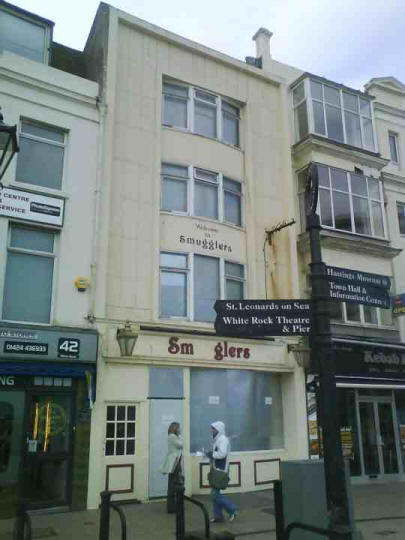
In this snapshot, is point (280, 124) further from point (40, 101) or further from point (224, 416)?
point (224, 416)

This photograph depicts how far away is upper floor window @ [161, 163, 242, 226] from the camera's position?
14086mm

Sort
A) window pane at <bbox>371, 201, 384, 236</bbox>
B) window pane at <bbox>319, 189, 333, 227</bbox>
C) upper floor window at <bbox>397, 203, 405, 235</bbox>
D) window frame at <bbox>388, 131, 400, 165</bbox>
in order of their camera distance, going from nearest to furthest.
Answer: window pane at <bbox>319, 189, 333, 227</bbox> < window pane at <bbox>371, 201, 384, 236</bbox> < upper floor window at <bbox>397, 203, 405, 235</bbox> < window frame at <bbox>388, 131, 400, 165</bbox>

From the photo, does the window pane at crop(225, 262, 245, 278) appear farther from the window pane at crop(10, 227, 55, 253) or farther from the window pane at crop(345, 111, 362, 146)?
the window pane at crop(345, 111, 362, 146)

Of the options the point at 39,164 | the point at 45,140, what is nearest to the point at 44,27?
the point at 45,140

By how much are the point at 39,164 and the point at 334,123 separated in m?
10.5

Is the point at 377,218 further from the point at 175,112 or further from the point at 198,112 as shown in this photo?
the point at 175,112

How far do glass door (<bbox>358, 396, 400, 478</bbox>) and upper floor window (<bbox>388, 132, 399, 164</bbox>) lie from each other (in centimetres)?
947

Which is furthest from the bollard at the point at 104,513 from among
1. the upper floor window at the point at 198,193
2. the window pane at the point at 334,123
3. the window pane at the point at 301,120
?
the window pane at the point at 334,123

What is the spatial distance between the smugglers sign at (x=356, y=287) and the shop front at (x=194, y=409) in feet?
20.8

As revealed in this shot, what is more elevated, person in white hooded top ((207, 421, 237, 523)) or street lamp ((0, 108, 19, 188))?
street lamp ((0, 108, 19, 188))

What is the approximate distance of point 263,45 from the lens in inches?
721

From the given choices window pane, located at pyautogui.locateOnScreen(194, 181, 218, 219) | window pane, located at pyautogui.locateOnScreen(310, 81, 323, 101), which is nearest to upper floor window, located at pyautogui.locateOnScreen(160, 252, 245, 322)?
window pane, located at pyautogui.locateOnScreen(194, 181, 218, 219)

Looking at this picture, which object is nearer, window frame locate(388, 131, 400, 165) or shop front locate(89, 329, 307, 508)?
shop front locate(89, 329, 307, 508)

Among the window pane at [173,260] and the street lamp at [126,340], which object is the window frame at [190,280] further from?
the street lamp at [126,340]
